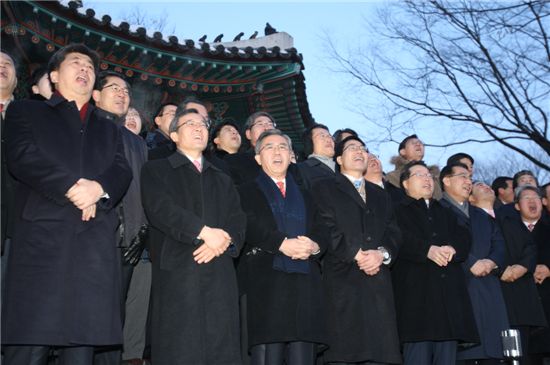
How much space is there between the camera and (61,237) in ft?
12.0

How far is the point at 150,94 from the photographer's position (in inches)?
364

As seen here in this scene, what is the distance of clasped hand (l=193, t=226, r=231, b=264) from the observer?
4.16m

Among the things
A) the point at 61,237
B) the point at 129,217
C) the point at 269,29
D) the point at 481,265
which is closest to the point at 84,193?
the point at 61,237

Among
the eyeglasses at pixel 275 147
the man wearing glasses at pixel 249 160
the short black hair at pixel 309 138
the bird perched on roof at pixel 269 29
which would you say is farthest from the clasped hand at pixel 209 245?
the bird perched on roof at pixel 269 29

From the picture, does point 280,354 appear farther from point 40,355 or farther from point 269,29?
point 269,29

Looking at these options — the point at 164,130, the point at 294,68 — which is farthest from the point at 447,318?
the point at 294,68

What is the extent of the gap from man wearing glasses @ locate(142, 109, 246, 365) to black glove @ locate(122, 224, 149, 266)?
4.7 inches

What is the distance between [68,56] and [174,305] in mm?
1682

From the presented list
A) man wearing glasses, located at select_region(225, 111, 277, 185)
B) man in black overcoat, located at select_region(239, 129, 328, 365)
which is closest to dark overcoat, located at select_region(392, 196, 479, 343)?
man in black overcoat, located at select_region(239, 129, 328, 365)

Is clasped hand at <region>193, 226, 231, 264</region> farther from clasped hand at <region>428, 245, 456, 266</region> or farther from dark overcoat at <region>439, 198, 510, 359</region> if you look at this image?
dark overcoat at <region>439, 198, 510, 359</region>

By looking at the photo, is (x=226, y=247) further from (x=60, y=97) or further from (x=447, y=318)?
(x=447, y=318)

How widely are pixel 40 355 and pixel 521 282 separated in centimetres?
466

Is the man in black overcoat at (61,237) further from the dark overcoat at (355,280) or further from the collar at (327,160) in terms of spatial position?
the collar at (327,160)

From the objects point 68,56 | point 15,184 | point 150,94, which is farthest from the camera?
point 150,94
